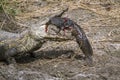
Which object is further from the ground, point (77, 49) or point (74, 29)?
point (74, 29)

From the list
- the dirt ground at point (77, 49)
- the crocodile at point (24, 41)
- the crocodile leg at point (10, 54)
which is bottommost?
the dirt ground at point (77, 49)

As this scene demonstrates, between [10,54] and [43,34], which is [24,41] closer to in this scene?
[10,54]

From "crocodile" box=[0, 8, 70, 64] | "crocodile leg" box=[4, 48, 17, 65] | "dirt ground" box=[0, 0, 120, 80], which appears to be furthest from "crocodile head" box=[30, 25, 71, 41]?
"crocodile leg" box=[4, 48, 17, 65]

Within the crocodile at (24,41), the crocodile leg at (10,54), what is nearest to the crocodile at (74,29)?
the crocodile at (24,41)

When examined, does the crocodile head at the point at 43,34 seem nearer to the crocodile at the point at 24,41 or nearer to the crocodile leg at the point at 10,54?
the crocodile at the point at 24,41

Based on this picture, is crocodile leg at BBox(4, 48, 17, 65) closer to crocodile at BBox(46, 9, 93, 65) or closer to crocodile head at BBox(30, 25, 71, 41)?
crocodile head at BBox(30, 25, 71, 41)

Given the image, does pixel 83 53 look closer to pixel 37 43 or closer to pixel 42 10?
pixel 37 43

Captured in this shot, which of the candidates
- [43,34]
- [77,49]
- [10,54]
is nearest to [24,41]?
[10,54]

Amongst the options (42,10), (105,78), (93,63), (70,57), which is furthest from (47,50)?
(42,10)
